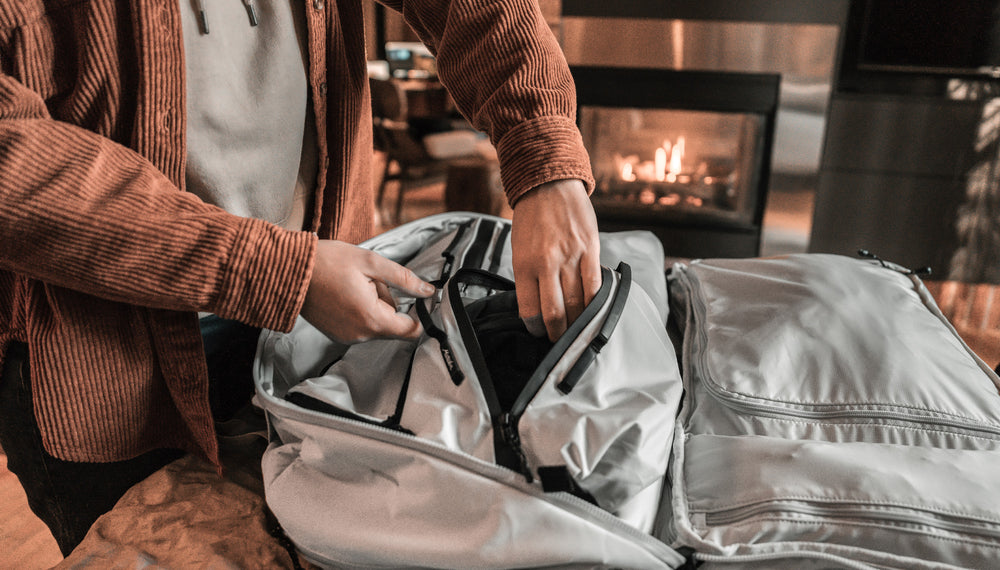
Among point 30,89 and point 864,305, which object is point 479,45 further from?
point 864,305

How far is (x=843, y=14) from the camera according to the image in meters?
2.07

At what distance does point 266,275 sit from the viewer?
0.48 m

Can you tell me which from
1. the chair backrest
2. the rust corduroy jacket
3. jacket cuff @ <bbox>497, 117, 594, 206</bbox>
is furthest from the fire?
jacket cuff @ <bbox>497, 117, 594, 206</bbox>

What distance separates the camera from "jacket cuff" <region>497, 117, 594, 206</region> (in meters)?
0.58

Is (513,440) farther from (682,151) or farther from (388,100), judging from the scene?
(388,100)

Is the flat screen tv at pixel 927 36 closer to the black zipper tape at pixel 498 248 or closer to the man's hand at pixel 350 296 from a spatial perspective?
the black zipper tape at pixel 498 248

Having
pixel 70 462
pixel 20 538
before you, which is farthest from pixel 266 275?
pixel 20 538

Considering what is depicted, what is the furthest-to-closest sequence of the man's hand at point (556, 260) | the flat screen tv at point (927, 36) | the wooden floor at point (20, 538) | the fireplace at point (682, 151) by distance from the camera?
the fireplace at point (682, 151), the flat screen tv at point (927, 36), the wooden floor at point (20, 538), the man's hand at point (556, 260)

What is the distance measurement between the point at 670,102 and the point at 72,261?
213 centimetres

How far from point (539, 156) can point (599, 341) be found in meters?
0.18

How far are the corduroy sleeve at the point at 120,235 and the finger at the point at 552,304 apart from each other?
20 centimetres

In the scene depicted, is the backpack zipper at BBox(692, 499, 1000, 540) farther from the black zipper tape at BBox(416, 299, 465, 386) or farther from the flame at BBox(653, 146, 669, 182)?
the flame at BBox(653, 146, 669, 182)

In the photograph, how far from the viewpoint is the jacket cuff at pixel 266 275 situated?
0.48 meters

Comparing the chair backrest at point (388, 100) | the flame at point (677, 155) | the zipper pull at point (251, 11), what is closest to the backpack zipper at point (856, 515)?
the zipper pull at point (251, 11)
